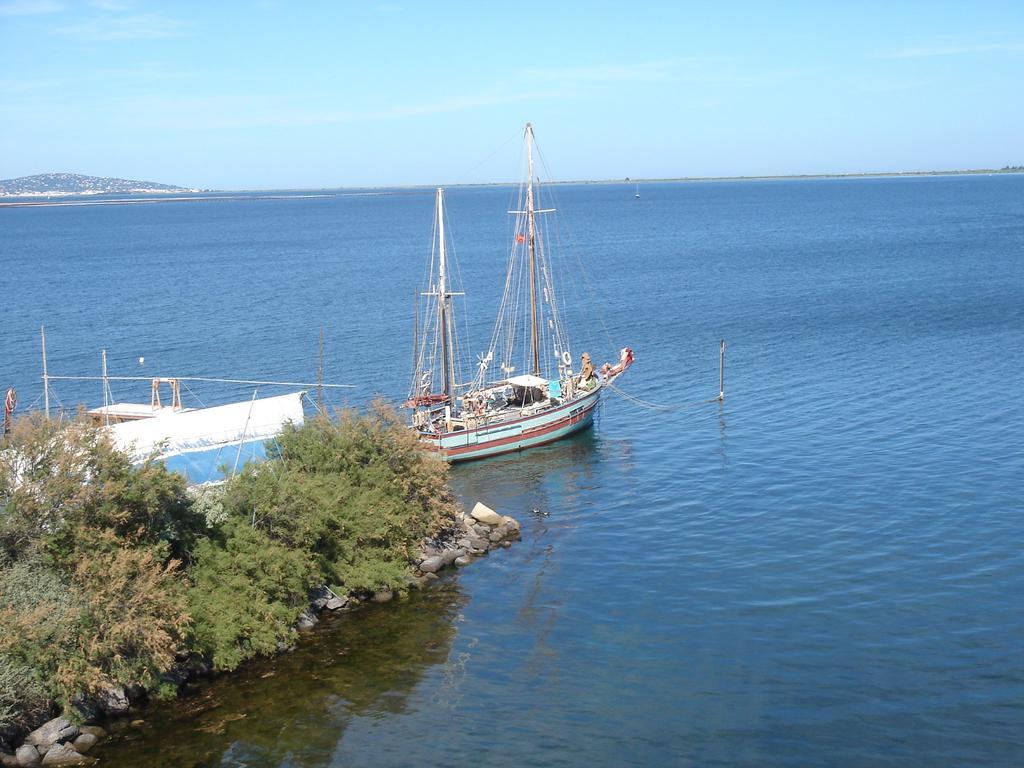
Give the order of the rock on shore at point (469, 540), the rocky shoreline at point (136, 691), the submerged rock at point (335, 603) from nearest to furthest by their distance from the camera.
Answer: the rocky shoreline at point (136, 691)
the submerged rock at point (335, 603)
the rock on shore at point (469, 540)

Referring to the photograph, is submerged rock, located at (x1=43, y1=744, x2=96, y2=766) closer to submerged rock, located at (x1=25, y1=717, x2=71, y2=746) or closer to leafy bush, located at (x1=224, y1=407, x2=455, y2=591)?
submerged rock, located at (x1=25, y1=717, x2=71, y2=746)

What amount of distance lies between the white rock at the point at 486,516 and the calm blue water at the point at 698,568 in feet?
5.42

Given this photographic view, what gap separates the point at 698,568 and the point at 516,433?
20888 millimetres

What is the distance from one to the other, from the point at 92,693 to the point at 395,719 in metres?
8.37

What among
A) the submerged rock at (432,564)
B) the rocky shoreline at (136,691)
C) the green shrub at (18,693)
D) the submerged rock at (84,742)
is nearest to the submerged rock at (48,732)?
the rocky shoreline at (136,691)

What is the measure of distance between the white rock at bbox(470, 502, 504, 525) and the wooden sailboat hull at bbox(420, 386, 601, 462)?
9119mm

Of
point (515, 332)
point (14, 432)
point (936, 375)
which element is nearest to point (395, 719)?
point (14, 432)

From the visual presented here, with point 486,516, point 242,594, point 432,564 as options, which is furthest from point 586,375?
point 242,594

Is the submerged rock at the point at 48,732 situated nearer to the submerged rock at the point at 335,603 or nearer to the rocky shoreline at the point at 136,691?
the rocky shoreline at the point at 136,691

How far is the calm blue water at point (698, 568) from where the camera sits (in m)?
29.3

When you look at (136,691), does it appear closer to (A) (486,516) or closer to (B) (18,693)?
(B) (18,693)

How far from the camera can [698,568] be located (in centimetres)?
4147

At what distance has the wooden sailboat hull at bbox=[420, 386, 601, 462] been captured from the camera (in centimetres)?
5762

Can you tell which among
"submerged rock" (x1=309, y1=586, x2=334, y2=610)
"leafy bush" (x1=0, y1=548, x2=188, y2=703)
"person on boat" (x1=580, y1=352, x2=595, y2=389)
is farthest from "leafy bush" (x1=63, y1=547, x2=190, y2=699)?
"person on boat" (x1=580, y1=352, x2=595, y2=389)
